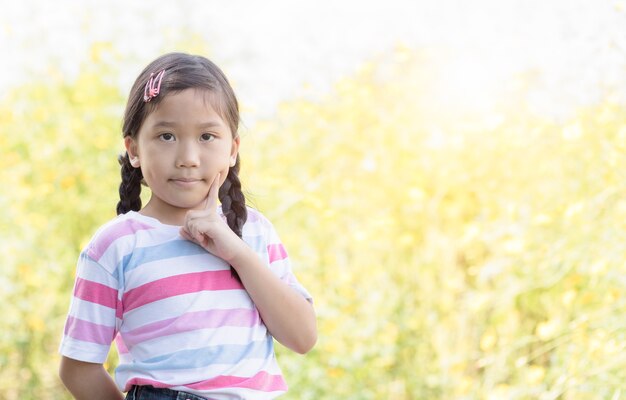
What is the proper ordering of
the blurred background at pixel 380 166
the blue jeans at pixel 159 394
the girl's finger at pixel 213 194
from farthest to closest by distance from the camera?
1. the blurred background at pixel 380 166
2. the girl's finger at pixel 213 194
3. the blue jeans at pixel 159 394

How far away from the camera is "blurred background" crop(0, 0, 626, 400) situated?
289 centimetres

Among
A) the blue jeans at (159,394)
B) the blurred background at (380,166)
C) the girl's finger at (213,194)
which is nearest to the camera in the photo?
the blue jeans at (159,394)

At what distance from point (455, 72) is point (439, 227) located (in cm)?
61

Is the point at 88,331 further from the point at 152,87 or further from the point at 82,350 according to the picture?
the point at 152,87

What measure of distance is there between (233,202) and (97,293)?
0.28 meters

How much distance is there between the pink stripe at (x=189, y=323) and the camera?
53.8 inches

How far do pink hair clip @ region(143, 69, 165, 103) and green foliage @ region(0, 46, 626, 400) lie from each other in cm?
140

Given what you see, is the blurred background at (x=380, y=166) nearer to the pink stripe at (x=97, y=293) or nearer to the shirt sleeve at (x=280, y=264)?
the shirt sleeve at (x=280, y=264)

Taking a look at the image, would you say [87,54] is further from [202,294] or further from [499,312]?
[202,294]

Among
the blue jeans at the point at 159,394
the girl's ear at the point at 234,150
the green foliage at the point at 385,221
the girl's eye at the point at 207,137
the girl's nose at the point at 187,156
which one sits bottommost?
the blue jeans at the point at 159,394

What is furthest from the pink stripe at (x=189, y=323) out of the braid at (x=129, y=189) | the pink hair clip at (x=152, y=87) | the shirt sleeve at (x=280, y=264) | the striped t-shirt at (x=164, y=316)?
the pink hair clip at (x=152, y=87)

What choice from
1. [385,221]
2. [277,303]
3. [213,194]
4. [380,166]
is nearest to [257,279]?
[277,303]

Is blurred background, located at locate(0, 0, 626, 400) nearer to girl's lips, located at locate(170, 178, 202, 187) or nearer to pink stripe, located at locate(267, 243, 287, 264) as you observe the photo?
pink stripe, located at locate(267, 243, 287, 264)

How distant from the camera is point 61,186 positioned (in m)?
3.40
